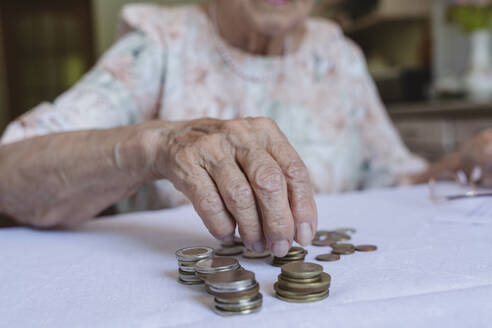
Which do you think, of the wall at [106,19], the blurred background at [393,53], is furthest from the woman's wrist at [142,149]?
the wall at [106,19]

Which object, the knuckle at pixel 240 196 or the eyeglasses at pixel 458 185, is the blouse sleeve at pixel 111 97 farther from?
the eyeglasses at pixel 458 185

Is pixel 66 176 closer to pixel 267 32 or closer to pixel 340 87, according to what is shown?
pixel 267 32

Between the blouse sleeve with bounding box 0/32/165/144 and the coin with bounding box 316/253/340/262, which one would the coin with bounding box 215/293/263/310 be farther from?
the blouse sleeve with bounding box 0/32/165/144

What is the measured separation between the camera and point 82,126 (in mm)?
1064

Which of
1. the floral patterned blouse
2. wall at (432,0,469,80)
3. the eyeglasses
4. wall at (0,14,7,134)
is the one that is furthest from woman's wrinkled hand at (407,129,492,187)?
wall at (0,14,7,134)

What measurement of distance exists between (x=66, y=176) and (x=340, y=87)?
0.94 meters

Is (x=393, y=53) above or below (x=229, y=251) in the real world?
above

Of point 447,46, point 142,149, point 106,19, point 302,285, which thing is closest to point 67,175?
point 142,149

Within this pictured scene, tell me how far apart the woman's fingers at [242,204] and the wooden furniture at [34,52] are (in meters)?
5.62

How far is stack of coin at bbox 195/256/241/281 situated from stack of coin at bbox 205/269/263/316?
0.12 ft

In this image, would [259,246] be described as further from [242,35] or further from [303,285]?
[242,35]

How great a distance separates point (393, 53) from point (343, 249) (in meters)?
3.90

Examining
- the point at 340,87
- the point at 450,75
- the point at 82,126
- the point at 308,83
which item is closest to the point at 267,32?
the point at 308,83

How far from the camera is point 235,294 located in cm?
42
